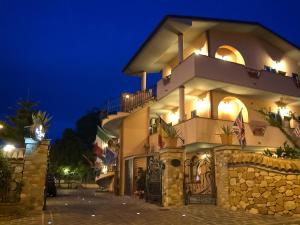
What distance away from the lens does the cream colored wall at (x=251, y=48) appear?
19312 millimetres

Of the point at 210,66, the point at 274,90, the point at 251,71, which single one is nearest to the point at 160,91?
the point at 210,66

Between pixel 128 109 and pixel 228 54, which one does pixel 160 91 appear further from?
pixel 228 54

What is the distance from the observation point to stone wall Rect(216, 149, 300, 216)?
10547mm

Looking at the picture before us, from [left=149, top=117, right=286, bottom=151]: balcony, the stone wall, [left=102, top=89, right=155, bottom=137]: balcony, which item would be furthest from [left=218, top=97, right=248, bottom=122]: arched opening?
the stone wall

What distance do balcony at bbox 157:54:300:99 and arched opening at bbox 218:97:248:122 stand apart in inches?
30.6

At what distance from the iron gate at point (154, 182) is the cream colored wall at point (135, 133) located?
6280 millimetres

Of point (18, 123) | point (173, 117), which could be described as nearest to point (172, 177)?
point (173, 117)

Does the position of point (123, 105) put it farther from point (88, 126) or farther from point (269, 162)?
point (88, 126)

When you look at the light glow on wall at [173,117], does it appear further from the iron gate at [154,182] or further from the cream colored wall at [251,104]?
the iron gate at [154,182]

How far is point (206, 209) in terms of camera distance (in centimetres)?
1193

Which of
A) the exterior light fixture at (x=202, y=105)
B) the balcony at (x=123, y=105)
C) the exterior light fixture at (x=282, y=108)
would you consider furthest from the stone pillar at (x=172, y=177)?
the exterior light fixture at (x=282, y=108)

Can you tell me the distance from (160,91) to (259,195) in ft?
36.9

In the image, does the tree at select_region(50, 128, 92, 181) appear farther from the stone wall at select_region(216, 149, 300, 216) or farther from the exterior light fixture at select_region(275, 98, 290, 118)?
the stone wall at select_region(216, 149, 300, 216)

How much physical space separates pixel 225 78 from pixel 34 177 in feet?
37.3
